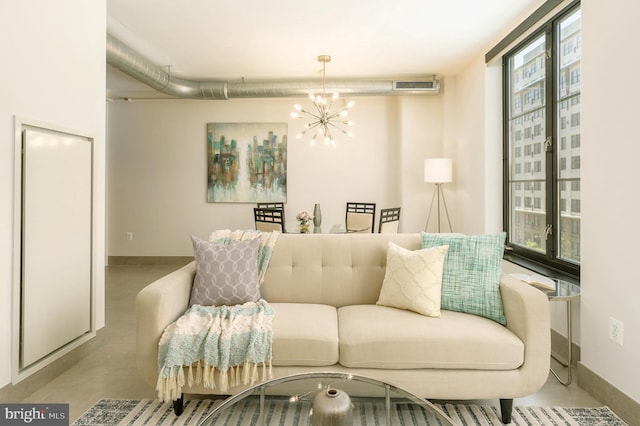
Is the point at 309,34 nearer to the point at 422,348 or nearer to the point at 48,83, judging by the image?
the point at 48,83

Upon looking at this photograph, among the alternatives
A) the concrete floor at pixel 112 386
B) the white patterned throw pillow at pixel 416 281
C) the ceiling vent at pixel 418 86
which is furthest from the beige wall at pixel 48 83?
the ceiling vent at pixel 418 86

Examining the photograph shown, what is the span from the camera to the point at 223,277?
2445 millimetres

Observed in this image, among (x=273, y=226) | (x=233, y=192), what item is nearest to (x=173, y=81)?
(x=233, y=192)

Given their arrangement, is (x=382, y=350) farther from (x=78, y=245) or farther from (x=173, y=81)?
(x=173, y=81)

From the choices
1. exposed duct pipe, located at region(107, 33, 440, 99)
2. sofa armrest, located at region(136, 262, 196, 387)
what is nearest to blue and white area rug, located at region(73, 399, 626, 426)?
sofa armrest, located at region(136, 262, 196, 387)

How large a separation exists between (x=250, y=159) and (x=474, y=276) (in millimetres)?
4594

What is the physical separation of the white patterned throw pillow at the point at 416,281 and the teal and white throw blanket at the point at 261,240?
0.82m

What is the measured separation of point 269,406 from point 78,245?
2.11 metres

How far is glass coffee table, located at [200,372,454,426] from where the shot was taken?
1310 mm

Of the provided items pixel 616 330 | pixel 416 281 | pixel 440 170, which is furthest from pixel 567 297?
pixel 440 170

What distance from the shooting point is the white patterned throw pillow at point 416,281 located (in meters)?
2.32

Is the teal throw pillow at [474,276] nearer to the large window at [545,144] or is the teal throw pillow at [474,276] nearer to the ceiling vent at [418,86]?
the large window at [545,144]

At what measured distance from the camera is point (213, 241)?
2.77 m

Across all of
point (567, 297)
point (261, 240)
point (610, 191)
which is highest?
point (610, 191)
